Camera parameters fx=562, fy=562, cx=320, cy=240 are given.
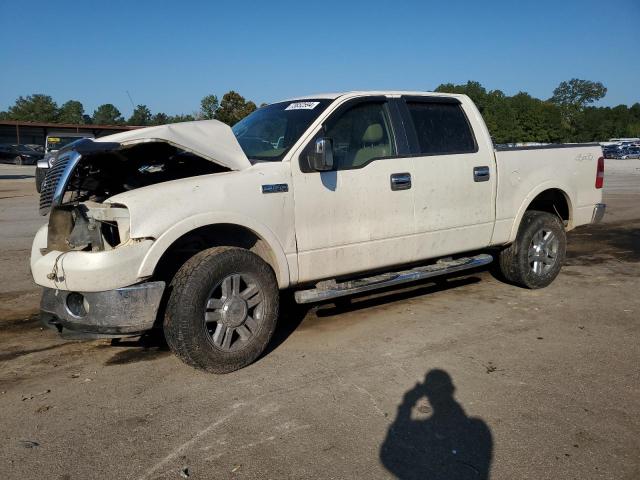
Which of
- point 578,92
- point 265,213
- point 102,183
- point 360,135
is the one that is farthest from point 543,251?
point 578,92

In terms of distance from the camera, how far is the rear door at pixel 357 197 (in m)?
4.50

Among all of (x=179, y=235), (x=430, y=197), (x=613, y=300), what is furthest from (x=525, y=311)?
(x=179, y=235)

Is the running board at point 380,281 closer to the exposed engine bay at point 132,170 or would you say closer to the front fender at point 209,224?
the front fender at point 209,224

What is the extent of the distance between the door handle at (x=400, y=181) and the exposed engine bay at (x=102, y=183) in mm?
1474

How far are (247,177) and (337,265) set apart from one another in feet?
3.59

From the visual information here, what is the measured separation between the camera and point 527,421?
3406 millimetres

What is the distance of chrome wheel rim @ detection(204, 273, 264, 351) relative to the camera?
404 centimetres

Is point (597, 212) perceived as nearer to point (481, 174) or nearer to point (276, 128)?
point (481, 174)

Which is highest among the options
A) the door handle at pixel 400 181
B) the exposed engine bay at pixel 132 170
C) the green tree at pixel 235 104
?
the green tree at pixel 235 104

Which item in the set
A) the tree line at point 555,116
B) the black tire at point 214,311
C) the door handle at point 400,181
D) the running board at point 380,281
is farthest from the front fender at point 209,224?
the tree line at point 555,116

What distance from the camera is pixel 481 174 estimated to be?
5609 mm

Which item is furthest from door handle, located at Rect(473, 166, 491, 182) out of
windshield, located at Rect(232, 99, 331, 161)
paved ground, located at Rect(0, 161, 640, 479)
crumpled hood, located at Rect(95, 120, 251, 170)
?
crumpled hood, located at Rect(95, 120, 251, 170)

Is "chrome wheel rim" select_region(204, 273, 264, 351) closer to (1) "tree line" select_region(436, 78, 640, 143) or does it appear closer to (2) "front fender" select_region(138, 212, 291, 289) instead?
(2) "front fender" select_region(138, 212, 291, 289)

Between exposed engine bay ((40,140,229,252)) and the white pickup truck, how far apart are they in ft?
0.04
